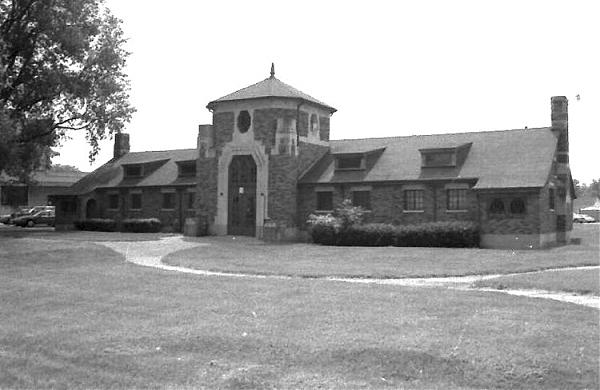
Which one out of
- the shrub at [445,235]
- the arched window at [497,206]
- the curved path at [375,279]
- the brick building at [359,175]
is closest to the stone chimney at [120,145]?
the brick building at [359,175]

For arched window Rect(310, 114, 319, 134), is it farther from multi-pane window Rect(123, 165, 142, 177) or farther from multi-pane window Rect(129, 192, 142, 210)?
multi-pane window Rect(123, 165, 142, 177)

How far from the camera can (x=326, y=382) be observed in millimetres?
7934

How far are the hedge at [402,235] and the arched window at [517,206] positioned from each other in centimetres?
197

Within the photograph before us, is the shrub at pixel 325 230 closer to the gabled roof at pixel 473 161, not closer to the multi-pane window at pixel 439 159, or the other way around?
the gabled roof at pixel 473 161

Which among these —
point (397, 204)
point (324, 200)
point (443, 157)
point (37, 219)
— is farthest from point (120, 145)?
point (443, 157)

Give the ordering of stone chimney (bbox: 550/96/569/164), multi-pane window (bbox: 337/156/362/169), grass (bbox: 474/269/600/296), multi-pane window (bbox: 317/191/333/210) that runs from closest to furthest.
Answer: grass (bbox: 474/269/600/296)
stone chimney (bbox: 550/96/569/164)
multi-pane window (bbox: 317/191/333/210)
multi-pane window (bbox: 337/156/362/169)

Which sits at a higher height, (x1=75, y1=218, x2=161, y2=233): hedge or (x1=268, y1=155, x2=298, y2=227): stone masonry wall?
(x1=268, y1=155, x2=298, y2=227): stone masonry wall

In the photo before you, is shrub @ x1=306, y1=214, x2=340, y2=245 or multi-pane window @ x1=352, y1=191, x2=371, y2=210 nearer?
shrub @ x1=306, y1=214, x2=340, y2=245

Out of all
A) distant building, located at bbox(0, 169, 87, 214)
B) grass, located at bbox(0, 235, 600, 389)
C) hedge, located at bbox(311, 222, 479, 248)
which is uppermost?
distant building, located at bbox(0, 169, 87, 214)

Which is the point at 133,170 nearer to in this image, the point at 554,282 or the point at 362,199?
the point at 362,199

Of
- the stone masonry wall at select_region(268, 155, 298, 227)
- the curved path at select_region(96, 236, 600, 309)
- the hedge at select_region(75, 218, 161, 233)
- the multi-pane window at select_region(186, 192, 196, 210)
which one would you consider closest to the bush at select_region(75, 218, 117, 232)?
the hedge at select_region(75, 218, 161, 233)

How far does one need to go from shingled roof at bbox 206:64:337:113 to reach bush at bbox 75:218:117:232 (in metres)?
12.0

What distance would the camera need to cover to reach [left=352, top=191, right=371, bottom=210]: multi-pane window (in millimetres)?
36125

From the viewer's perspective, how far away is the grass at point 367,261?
20.3m
